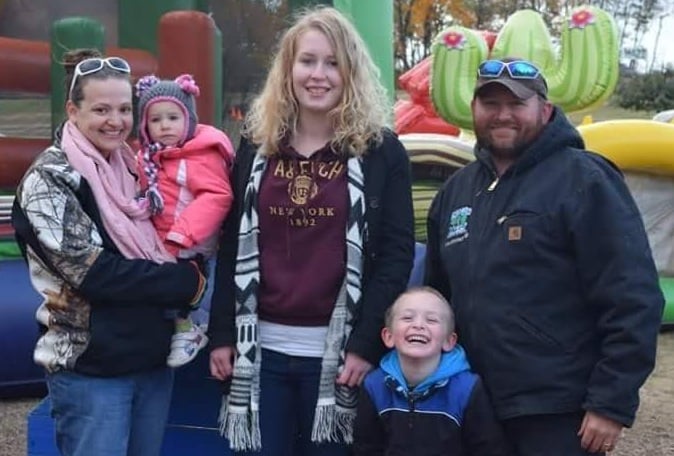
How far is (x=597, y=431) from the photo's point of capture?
2234mm

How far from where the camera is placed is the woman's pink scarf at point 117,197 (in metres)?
2.40

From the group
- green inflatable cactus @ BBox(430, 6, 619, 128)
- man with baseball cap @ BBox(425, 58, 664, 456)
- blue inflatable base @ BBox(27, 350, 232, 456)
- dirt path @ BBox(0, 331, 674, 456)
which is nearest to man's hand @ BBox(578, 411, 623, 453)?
man with baseball cap @ BBox(425, 58, 664, 456)

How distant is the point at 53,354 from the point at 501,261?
1.09m

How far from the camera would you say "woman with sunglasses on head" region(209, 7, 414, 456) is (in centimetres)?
249

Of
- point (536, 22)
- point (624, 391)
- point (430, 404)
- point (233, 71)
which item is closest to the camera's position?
point (624, 391)

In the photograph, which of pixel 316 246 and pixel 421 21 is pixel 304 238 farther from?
pixel 421 21

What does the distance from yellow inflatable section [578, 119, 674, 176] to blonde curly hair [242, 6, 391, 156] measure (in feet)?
16.0

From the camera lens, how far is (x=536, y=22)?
8258 mm

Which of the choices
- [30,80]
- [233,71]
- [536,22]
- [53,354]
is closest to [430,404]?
[53,354]

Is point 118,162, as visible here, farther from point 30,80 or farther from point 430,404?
point 30,80

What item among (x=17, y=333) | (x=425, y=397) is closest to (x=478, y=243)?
(x=425, y=397)

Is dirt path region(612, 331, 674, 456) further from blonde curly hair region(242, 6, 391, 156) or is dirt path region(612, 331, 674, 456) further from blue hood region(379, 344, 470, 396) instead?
blonde curly hair region(242, 6, 391, 156)

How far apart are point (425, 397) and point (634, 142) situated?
521 cm

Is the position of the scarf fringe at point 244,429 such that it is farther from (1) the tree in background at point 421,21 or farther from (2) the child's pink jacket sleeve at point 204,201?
(1) the tree in background at point 421,21
